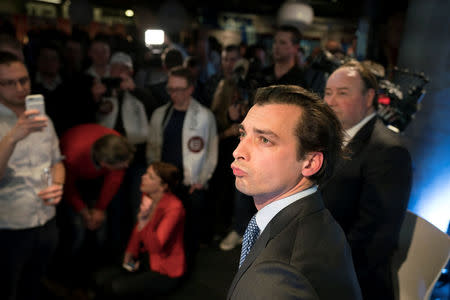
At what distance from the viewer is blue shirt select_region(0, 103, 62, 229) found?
6.00 ft

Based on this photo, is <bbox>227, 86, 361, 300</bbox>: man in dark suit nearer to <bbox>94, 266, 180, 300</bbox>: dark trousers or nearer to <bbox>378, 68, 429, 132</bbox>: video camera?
<bbox>378, 68, 429, 132</bbox>: video camera

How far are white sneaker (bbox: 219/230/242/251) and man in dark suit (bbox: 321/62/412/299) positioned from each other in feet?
5.32

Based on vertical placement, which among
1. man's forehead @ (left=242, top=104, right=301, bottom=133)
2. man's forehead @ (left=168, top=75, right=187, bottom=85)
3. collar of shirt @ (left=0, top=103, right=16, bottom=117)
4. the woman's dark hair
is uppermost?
man's forehead @ (left=242, top=104, right=301, bottom=133)

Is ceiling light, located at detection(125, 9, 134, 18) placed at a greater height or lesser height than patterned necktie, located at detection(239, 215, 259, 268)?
greater

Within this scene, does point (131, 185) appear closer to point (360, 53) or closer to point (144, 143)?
point (144, 143)

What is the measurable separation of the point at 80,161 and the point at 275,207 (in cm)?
181

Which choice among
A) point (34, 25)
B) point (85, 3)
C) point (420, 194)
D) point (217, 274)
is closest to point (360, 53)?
point (420, 194)

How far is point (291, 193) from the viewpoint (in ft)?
3.13

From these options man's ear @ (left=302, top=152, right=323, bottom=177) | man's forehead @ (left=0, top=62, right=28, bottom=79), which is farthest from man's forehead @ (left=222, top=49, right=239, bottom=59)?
man's ear @ (left=302, top=152, right=323, bottom=177)

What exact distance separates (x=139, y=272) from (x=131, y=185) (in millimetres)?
683

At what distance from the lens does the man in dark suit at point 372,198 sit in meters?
1.53

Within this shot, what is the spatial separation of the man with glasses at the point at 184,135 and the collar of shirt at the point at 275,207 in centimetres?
183

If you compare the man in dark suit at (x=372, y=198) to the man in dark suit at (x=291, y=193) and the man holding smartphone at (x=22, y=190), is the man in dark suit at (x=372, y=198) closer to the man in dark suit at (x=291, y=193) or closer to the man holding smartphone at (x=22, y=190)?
the man in dark suit at (x=291, y=193)

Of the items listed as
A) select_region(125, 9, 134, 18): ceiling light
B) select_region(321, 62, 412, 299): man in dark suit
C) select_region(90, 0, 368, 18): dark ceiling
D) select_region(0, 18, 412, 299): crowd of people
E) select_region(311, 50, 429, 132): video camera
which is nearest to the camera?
select_region(0, 18, 412, 299): crowd of people
